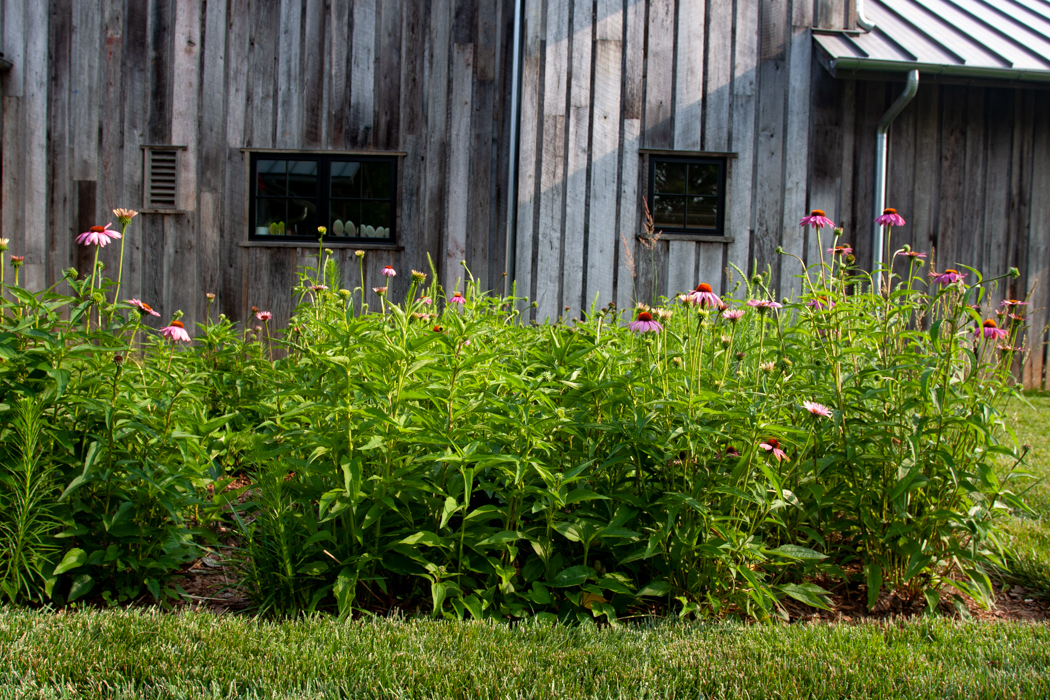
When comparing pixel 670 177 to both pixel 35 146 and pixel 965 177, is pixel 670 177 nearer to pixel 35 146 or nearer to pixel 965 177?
pixel 965 177

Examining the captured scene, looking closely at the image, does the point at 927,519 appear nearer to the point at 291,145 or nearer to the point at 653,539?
the point at 653,539

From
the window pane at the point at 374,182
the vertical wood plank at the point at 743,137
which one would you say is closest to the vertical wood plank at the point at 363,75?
the window pane at the point at 374,182

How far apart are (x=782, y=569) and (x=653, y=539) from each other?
2.00ft

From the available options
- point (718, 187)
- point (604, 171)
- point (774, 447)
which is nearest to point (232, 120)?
point (604, 171)

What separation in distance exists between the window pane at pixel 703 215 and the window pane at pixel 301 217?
3.50 meters

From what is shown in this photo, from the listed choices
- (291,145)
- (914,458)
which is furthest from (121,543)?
(291,145)

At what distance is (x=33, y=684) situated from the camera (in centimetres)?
177

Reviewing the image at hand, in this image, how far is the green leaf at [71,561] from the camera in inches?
88.8

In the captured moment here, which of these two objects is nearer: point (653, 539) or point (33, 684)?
point (33, 684)

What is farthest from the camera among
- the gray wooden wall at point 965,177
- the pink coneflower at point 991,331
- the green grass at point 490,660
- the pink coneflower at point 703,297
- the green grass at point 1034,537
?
the gray wooden wall at point 965,177

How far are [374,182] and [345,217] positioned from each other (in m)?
0.43

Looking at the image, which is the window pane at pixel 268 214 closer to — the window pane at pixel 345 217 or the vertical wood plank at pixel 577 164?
the window pane at pixel 345 217

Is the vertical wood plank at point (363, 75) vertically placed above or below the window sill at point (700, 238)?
above

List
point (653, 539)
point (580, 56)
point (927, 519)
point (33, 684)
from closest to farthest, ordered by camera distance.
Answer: point (33, 684), point (653, 539), point (927, 519), point (580, 56)
